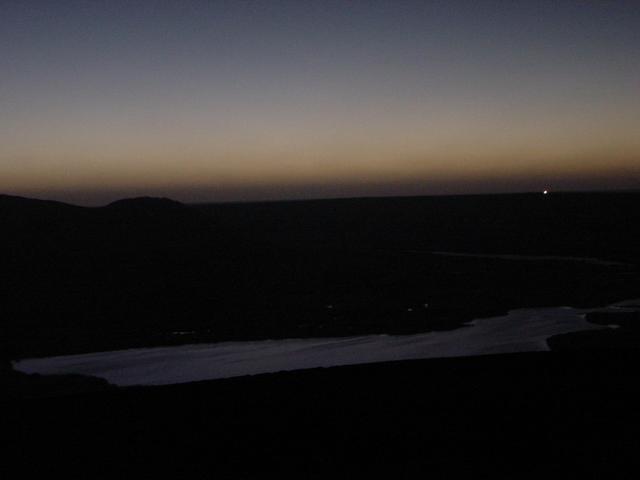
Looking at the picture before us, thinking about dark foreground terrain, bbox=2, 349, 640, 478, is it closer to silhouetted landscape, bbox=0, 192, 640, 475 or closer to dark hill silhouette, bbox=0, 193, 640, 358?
silhouetted landscape, bbox=0, 192, 640, 475

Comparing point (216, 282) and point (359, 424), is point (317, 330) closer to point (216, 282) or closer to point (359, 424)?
point (216, 282)

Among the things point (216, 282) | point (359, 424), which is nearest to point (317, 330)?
point (216, 282)

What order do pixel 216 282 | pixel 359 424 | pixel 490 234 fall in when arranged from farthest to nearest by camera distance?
pixel 490 234, pixel 216 282, pixel 359 424

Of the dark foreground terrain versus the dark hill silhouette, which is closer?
the dark foreground terrain

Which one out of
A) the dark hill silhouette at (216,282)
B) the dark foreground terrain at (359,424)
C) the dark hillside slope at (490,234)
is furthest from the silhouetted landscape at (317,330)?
the dark hillside slope at (490,234)

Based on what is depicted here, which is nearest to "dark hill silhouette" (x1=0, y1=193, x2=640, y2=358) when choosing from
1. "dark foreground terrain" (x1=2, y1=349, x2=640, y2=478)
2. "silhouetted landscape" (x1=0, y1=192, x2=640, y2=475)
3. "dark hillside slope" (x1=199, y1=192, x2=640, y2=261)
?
"silhouetted landscape" (x1=0, y1=192, x2=640, y2=475)
